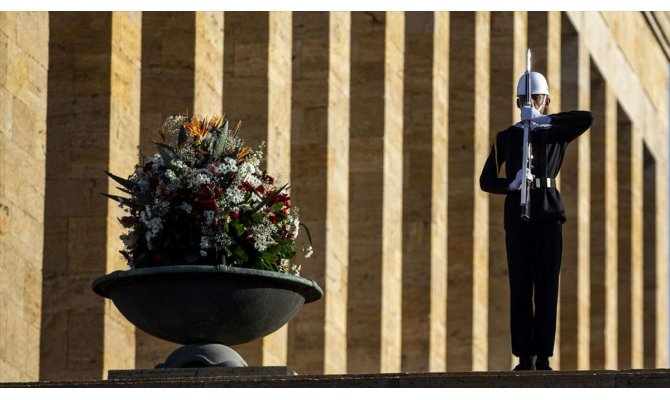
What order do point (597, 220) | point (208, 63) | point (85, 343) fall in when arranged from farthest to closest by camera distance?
point (597, 220)
point (208, 63)
point (85, 343)

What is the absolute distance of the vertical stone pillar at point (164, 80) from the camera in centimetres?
2562

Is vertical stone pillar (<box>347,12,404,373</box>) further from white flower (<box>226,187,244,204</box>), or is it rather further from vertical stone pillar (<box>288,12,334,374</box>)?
white flower (<box>226,187,244,204</box>)

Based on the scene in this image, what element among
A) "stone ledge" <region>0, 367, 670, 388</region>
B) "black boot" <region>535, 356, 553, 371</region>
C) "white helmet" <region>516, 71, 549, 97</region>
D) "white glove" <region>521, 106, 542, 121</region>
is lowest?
"stone ledge" <region>0, 367, 670, 388</region>

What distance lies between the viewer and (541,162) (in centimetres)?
1773

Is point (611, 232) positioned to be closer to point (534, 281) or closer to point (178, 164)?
point (534, 281)

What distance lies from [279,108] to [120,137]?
3.40 metres

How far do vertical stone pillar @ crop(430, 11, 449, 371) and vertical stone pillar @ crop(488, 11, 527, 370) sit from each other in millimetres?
2481

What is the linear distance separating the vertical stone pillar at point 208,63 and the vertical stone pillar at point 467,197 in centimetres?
793

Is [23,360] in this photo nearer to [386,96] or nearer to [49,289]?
[49,289]

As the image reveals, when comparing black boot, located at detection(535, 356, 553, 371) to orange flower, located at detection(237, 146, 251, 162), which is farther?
orange flower, located at detection(237, 146, 251, 162)

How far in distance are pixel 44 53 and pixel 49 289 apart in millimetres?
2803

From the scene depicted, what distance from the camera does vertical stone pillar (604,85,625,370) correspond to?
40.8 metres

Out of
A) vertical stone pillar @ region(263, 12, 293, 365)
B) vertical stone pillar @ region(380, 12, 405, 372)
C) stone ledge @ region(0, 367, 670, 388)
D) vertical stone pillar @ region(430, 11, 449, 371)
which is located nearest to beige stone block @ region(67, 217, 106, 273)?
vertical stone pillar @ region(263, 12, 293, 365)

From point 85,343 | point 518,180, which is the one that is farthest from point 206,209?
point 85,343
